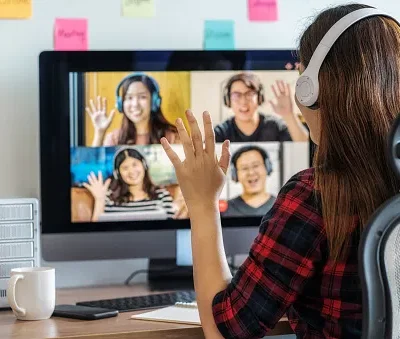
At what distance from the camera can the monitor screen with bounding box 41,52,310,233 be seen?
188cm

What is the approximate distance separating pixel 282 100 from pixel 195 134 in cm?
65

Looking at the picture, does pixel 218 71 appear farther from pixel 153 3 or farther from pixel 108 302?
pixel 108 302

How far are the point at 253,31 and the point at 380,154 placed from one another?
98cm

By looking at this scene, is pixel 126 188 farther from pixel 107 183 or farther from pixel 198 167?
pixel 198 167

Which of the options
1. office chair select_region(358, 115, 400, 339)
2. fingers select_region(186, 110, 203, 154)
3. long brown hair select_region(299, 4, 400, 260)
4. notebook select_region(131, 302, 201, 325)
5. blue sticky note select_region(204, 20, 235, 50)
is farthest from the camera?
blue sticky note select_region(204, 20, 235, 50)

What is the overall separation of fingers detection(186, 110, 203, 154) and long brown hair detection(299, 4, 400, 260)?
0.67 ft

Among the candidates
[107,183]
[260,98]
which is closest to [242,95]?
[260,98]

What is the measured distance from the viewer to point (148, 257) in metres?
1.95

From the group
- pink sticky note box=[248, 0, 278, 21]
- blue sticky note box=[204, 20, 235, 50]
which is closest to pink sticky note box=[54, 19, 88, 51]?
blue sticky note box=[204, 20, 235, 50]

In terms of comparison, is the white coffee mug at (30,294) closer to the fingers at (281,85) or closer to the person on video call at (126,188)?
the person on video call at (126,188)

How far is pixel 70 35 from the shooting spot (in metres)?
2.03

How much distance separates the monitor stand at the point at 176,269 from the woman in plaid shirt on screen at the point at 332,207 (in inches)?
24.6

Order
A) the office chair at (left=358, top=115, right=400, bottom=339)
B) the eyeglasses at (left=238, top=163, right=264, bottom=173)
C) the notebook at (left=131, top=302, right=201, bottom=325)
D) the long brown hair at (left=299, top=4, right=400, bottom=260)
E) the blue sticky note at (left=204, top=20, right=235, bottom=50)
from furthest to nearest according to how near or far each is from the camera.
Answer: the blue sticky note at (left=204, top=20, right=235, bottom=50) < the eyeglasses at (left=238, top=163, right=264, bottom=173) < the notebook at (left=131, top=302, right=201, bottom=325) < the long brown hair at (left=299, top=4, right=400, bottom=260) < the office chair at (left=358, top=115, right=400, bottom=339)

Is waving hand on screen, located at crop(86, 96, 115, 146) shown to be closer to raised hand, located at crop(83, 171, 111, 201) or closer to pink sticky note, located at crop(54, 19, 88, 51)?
raised hand, located at crop(83, 171, 111, 201)
